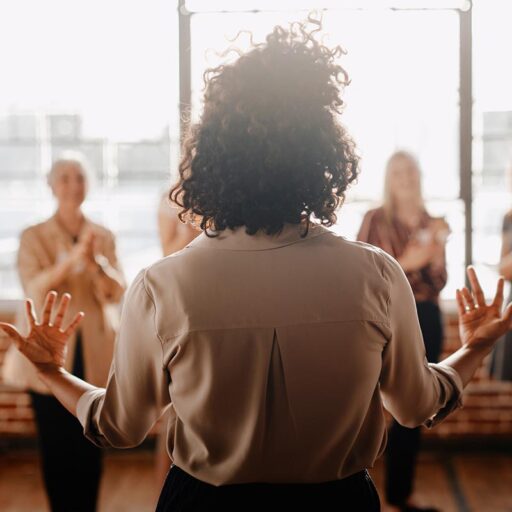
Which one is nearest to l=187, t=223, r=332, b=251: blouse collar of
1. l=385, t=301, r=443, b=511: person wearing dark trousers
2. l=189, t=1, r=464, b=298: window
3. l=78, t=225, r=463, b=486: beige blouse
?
l=78, t=225, r=463, b=486: beige blouse

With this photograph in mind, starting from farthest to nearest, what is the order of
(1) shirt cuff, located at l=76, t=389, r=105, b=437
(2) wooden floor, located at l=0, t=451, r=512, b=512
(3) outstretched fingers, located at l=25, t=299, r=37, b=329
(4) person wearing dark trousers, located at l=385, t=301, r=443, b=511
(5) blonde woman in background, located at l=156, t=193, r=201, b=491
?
(2) wooden floor, located at l=0, t=451, r=512, b=512, (4) person wearing dark trousers, located at l=385, t=301, r=443, b=511, (5) blonde woman in background, located at l=156, t=193, r=201, b=491, (3) outstretched fingers, located at l=25, t=299, r=37, b=329, (1) shirt cuff, located at l=76, t=389, r=105, b=437

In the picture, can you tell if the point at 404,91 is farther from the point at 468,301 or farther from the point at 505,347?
the point at 468,301

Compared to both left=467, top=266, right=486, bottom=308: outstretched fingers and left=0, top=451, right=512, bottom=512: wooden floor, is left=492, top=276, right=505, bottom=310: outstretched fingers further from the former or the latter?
left=0, top=451, right=512, bottom=512: wooden floor

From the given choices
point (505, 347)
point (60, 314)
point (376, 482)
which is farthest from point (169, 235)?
point (60, 314)

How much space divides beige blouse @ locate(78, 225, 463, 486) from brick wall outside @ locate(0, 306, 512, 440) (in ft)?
10.0

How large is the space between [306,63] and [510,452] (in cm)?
355

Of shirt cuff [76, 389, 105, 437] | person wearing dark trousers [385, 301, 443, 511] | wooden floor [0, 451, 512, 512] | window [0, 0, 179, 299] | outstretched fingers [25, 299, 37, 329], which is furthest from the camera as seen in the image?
window [0, 0, 179, 299]

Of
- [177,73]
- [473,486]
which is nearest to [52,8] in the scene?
[177,73]

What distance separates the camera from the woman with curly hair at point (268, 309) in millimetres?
1070

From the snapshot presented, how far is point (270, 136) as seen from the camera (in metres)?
1.07

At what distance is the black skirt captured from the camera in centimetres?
114

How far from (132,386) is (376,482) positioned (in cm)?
295

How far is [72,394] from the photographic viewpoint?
1268 millimetres

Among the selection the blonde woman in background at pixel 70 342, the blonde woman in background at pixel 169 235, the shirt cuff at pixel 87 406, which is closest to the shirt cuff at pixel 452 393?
the shirt cuff at pixel 87 406
